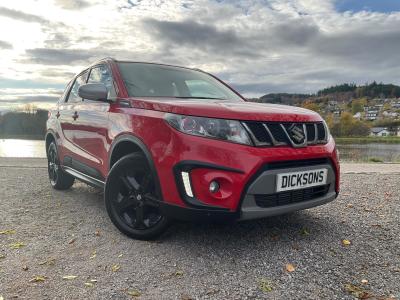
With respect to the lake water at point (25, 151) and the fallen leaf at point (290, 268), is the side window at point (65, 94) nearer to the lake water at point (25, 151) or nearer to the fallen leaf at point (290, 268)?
the lake water at point (25, 151)

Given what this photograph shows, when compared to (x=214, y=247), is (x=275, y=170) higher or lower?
higher

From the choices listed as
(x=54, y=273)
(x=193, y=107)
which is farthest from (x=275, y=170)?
(x=54, y=273)

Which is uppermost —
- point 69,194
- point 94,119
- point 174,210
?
point 94,119

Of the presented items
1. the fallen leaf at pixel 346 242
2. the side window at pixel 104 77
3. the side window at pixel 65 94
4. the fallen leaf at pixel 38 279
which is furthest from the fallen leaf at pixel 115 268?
the side window at pixel 65 94

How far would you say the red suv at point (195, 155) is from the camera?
2.82 m

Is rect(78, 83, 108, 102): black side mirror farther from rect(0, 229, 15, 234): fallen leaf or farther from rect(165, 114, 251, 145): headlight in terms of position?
rect(0, 229, 15, 234): fallen leaf

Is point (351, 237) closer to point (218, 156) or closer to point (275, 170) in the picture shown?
point (275, 170)

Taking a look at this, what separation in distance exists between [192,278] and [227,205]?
1.93ft

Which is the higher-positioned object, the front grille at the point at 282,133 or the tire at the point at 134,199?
the front grille at the point at 282,133

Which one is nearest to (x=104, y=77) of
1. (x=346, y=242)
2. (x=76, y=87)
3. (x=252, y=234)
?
(x=76, y=87)

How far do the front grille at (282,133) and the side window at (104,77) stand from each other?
163 cm

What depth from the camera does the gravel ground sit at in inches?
100

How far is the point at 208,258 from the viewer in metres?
3.04

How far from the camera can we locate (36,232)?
385 cm
